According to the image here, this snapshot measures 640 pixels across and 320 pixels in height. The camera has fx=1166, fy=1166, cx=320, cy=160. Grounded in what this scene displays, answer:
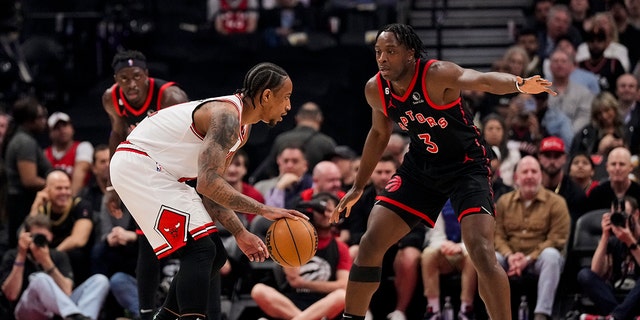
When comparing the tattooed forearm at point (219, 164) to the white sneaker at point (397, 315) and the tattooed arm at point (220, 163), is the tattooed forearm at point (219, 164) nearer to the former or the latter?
the tattooed arm at point (220, 163)

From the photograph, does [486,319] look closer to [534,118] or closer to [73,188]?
[534,118]

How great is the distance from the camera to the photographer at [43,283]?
994cm

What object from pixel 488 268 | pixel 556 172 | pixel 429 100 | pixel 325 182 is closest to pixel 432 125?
pixel 429 100

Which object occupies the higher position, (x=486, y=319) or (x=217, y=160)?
(x=217, y=160)

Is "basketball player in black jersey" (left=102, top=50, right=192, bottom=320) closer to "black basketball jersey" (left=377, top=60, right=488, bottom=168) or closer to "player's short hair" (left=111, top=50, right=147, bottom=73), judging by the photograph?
"player's short hair" (left=111, top=50, right=147, bottom=73)

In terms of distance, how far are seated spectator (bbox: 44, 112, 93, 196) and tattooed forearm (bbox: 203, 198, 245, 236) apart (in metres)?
4.95

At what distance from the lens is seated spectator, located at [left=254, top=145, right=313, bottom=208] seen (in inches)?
425

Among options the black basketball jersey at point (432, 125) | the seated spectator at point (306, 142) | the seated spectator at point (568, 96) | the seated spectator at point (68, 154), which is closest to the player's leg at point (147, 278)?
the black basketball jersey at point (432, 125)

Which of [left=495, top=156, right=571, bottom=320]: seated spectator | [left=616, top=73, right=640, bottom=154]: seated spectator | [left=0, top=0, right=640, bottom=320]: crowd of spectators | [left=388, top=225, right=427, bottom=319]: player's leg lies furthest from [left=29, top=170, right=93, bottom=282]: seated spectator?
[left=616, top=73, right=640, bottom=154]: seated spectator

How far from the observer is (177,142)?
6.68 meters

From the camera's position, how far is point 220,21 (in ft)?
48.4

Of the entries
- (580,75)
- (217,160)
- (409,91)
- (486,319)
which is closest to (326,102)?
(580,75)

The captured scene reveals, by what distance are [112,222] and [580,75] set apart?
17.0 ft

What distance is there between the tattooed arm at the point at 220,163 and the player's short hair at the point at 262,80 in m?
0.23
